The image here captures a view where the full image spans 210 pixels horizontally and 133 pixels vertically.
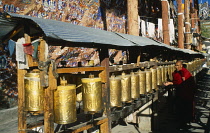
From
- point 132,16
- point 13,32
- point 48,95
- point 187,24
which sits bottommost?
point 48,95

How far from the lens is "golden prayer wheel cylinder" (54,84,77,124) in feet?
7.18

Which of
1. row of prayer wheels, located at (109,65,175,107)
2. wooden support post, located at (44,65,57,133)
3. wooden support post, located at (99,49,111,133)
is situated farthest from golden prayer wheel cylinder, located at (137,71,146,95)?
wooden support post, located at (44,65,57,133)

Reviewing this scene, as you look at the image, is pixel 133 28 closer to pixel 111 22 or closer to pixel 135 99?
pixel 111 22

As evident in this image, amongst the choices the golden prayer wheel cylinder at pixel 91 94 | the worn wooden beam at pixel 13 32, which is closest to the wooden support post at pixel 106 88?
the golden prayer wheel cylinder at pixel 91 94

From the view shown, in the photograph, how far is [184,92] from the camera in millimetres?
5215

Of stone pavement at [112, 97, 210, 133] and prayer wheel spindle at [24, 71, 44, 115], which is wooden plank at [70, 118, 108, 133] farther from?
stone pavement at [112, 97, 210, 133]

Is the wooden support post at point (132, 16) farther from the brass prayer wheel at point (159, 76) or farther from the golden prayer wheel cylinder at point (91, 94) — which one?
the golden prayer wheel cylinder at point (91, 94)

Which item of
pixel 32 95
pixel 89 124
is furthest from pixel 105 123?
pixel 32 95

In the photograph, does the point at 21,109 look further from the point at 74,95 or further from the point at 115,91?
the point at 115,91

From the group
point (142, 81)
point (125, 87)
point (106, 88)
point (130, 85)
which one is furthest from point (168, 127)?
point (106, 88)

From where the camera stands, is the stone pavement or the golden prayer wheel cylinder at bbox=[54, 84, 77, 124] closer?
the golden prayer wheel cylinder at bbox=[54, 84, 77, 124]

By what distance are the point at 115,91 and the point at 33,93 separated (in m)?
1.31

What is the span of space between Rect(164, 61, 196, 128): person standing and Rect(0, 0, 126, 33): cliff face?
4.15 metres

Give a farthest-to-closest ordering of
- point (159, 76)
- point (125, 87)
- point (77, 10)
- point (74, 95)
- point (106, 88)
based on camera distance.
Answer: point (77, 10) < point (159, 76) < point (125, 87) < point (106, 88) < point (74, 95)
